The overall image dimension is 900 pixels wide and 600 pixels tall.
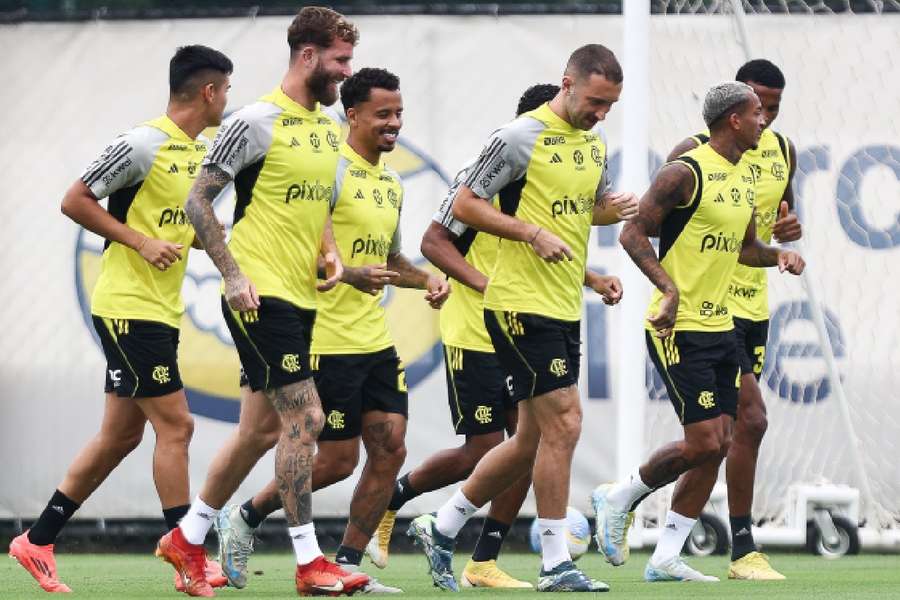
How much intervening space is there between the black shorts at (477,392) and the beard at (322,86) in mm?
2224

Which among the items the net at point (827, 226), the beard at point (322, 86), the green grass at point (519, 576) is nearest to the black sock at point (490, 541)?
the green grass at point (519, 576)

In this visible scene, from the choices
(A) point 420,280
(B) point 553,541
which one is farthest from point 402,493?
(B) point 553,541

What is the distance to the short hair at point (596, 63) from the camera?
7969 mm

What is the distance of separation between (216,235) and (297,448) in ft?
2.89

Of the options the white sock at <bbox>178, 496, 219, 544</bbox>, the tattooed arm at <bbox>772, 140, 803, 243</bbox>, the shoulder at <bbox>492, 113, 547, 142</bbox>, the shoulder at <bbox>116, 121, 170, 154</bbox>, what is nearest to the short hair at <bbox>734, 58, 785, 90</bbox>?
the tattooed arm at <bbox>772, 140, 803, 243</bbox>

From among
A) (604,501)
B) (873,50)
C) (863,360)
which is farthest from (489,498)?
(873,50)

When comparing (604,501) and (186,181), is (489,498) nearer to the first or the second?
(604,501)

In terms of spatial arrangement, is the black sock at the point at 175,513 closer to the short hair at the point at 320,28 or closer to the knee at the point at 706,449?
the short hair at the point at 320,28

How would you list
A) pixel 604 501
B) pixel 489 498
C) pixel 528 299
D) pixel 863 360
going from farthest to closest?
pixel 863 360 < pixel 604 501 < pixel 489 498 < pixel 528 299

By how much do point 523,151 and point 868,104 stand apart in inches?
192

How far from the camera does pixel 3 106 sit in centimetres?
1242

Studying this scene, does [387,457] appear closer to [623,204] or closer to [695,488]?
[623,204]

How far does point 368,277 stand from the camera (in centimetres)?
794

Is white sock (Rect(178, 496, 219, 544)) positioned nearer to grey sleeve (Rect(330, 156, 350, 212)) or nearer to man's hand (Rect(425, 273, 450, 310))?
man's hand (Rect(425, 273, 450, 310))
